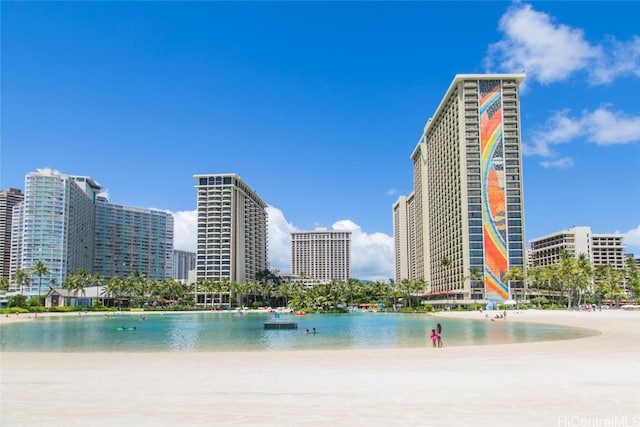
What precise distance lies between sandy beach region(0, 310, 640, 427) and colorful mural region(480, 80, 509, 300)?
393 ft

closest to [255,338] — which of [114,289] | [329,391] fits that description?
[329,391]

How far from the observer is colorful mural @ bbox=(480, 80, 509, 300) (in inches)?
5556

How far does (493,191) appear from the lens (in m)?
144

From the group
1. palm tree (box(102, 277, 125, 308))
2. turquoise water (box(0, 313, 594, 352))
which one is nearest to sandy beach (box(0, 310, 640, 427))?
turquoise water (box(0, 313, 594, 352))

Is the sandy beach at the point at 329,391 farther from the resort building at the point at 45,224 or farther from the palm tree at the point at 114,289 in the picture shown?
the resort building at the point at 45,224

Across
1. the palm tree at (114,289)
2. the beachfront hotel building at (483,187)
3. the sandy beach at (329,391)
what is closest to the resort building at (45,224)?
the palm tree at (114,289)

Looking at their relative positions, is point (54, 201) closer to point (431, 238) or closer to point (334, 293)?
point (334, 293)

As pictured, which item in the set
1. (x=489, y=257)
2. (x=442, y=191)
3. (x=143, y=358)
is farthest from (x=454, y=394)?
(x=442, y=191)

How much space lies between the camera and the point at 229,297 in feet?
635

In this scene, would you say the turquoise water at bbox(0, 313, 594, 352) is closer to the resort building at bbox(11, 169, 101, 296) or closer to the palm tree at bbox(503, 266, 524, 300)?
the palm tree at bbox(503, 266, 524, 300)

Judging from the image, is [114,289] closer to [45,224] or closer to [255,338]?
[45,224]

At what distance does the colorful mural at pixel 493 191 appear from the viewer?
141125 millimetres

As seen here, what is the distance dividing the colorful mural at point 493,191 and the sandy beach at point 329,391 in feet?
393

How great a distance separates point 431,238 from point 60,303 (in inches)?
4870
